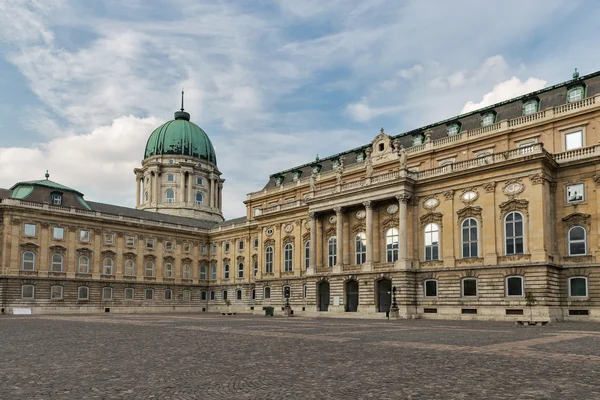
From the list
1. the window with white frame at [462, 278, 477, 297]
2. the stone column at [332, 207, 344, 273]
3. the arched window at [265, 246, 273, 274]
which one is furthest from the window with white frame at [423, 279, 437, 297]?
the arched window at [265, 246, 273, 274]

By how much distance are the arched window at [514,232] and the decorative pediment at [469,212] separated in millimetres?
2681

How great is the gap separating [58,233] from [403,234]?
1892 inches

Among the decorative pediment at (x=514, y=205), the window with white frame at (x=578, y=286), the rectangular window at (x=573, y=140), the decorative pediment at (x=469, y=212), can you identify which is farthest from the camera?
the decorative pediment at (x=469, y=212)

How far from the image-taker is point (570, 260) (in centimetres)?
4628

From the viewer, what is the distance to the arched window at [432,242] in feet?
176

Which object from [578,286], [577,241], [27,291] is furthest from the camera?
[27,291]

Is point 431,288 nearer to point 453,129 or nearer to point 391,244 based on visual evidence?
point 391,244

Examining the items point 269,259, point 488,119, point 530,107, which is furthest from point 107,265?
point 530,107

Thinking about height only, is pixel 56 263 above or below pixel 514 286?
above

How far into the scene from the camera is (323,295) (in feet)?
208

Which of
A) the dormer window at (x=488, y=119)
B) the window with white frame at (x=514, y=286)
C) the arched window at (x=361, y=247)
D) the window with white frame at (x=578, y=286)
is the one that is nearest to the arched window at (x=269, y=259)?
the arched window at (x=361, y=247)

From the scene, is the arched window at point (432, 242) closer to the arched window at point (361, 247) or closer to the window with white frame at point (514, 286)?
the arched window at point (361, 247)

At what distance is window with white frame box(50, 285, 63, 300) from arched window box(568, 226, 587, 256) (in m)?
62.1

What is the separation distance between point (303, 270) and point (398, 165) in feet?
59.1
